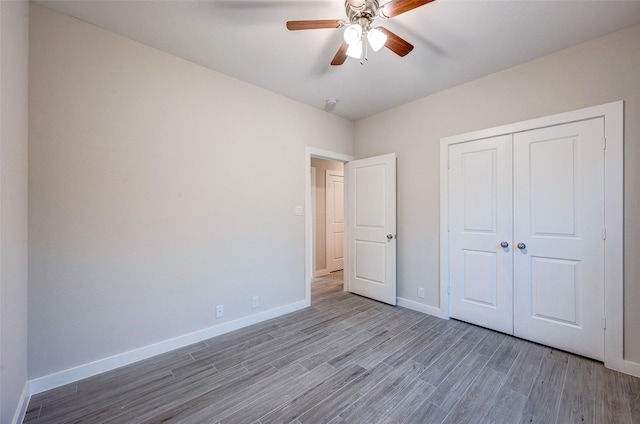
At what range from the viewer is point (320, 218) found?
519 cm

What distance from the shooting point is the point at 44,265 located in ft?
5.96

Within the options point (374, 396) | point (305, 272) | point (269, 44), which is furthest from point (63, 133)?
point (374, 396)

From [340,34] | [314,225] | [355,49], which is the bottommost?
[314,225]

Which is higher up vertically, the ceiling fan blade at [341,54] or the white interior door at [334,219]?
the ceiling fan blade at [341,54]

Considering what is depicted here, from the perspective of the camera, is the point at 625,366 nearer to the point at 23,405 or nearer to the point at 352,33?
the point at 352,33

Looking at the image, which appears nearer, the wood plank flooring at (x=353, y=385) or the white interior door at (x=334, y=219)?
the wood plank flooring at (x=353, y=385)

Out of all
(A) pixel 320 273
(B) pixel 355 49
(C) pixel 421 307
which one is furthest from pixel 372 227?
(B) pixel 355 49

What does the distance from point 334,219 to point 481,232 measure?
295 cm

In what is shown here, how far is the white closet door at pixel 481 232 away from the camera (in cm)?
264

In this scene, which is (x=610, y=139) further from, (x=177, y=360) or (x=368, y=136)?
(x=177, y=360)

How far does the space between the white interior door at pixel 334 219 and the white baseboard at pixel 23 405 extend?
13.7 feet

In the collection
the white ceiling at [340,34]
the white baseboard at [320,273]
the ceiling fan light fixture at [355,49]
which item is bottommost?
the white baseboard at [320,273]

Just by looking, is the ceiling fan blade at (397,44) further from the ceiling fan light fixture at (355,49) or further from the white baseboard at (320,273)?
the white baseboard at (320,273)

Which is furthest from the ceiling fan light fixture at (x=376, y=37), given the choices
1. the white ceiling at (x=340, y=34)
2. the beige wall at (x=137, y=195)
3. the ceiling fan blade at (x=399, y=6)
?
the beige wall at (x=137, y=195)
